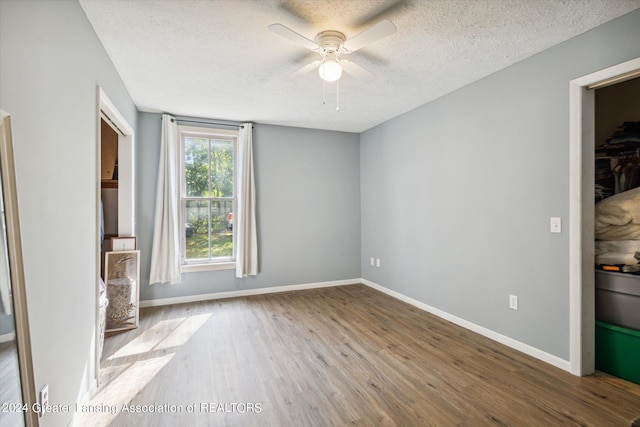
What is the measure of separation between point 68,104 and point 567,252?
139 inches

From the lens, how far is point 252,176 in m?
4.50

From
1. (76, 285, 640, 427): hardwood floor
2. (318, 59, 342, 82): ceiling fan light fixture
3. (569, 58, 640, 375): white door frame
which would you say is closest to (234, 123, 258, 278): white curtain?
(76, 285, 640, 427): hardwood floor

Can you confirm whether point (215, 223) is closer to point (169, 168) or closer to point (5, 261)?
point (169, 168)

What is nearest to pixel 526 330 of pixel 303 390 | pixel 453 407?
pixel 453 407

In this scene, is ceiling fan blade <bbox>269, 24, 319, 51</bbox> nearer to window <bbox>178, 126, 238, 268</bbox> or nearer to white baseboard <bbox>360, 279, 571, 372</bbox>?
window <bbox>178, 126, 238, 268</bbox>

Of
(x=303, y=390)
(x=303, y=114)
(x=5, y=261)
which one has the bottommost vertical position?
(x=303, y=390)

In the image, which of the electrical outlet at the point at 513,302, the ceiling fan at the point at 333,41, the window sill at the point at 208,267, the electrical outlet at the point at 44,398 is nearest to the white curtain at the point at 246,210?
the window sill at the point at 208,267

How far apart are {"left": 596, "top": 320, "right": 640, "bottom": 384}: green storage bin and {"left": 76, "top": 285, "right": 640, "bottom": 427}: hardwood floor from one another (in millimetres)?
101

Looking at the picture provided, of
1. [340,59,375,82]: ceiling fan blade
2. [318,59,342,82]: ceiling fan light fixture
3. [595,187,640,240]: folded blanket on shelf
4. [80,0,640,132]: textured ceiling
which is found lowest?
[595,187,640,240]: folded blanket on shelf

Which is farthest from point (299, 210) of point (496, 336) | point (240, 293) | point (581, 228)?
point (581, 228)

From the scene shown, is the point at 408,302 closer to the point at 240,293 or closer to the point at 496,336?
the point at 496,336

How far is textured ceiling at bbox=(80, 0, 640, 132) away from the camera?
1971 millimetres

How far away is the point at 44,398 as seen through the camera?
1.42m

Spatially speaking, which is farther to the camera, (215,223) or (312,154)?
(312,154)
